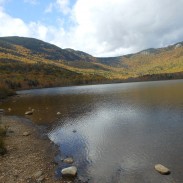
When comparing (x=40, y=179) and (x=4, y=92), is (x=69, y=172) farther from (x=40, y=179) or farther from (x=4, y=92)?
(x=4, y=92)

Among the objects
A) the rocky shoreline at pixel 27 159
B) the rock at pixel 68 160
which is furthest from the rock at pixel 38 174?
the rock at pixel 68 160

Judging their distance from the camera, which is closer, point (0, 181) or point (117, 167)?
point (0, 181)

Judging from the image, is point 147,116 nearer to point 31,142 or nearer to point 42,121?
point 42,121

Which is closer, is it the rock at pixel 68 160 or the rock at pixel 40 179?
the rock at pixel 40 179

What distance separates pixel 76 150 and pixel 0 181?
1154cm

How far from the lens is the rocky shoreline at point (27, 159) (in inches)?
759

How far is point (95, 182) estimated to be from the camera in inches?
744

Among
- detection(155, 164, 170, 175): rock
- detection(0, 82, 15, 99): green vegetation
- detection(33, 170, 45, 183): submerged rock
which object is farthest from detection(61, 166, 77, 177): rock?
detection(0, 82, 15, 99): green vegetation

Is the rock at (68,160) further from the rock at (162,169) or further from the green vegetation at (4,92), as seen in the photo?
the green vegetation at (4,92)

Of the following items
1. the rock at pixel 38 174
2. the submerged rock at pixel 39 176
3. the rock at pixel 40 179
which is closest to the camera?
the rock at pixel 40 179

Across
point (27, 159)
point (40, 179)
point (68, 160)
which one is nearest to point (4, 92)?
point (27, 159)

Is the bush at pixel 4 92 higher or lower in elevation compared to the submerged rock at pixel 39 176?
lower

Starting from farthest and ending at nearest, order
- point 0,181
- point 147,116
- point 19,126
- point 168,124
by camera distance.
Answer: point 147,116
point 19,126
point 168,124
point 0,181

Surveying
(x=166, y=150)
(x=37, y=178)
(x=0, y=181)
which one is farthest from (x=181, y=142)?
(x=0, y=181)
